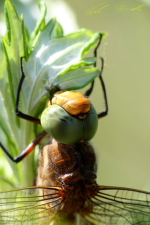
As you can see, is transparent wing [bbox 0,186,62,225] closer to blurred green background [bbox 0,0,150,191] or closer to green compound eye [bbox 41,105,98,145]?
green compound eye [bbox 41,105,98,145]

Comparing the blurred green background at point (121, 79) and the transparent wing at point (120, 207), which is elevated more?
the blurred green background at point (121, 79)

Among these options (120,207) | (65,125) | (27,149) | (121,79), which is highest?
(121,79)

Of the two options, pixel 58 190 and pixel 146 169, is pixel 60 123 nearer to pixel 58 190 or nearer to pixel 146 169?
pixel 58 190

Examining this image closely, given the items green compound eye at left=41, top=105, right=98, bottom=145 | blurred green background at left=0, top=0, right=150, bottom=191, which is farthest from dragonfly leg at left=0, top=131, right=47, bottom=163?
blurred green background at left=0, top=0, right=150, bottom=191

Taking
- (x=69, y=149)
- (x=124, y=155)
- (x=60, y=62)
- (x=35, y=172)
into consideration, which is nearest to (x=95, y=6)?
(x=60, y=62)

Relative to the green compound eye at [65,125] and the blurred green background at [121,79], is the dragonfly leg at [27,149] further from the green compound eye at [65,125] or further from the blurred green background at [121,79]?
the blurred green background at [121,79]

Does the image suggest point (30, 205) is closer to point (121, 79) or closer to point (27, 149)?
point (27, 149)

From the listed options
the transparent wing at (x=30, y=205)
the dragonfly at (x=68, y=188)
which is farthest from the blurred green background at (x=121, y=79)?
the transparent wing at (x=30, y=205)

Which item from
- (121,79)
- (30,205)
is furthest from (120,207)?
(121,79)
